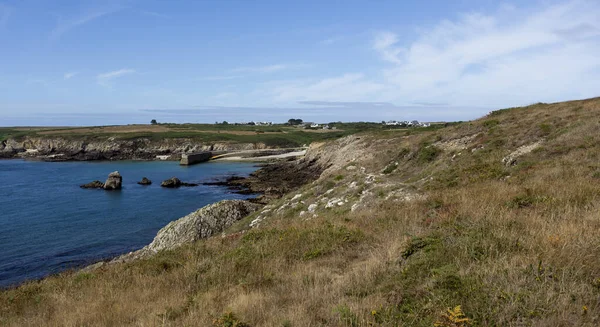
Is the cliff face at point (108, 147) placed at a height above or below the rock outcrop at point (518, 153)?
below

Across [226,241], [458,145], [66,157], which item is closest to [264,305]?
[226,241]

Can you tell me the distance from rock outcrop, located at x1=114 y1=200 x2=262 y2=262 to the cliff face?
285ft

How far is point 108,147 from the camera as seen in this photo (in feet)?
377

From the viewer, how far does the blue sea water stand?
25131 millimetres

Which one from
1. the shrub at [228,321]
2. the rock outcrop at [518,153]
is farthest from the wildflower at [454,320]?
the rock outcrop at [518,153]

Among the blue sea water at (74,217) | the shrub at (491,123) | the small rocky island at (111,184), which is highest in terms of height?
the shrub at (491,123)

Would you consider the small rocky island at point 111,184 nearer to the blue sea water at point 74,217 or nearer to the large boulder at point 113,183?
the large boulder at point 113,183

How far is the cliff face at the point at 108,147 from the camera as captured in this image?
109438 mm

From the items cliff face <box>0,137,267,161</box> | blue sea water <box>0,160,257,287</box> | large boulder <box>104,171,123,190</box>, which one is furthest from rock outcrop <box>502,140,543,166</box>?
cliff face <box>0,137,267,161</box>

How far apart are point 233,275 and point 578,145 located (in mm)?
17622

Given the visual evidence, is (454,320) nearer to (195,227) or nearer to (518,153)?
(518,153)

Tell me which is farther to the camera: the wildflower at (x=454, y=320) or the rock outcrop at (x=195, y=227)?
the rock outcrop at (x=195, y=227)

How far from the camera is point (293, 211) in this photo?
70.7 feet

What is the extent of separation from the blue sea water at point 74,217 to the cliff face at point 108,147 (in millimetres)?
44099
